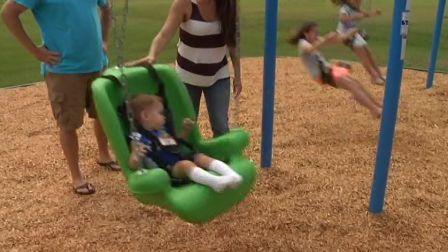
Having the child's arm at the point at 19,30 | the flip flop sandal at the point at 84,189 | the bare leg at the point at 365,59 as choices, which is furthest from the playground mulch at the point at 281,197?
the child's arm at the point at 19,30

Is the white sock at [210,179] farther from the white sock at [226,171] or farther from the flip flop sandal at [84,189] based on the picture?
the flip flop sandal at [84,189]

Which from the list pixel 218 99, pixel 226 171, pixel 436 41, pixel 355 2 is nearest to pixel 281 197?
pixel 218 99

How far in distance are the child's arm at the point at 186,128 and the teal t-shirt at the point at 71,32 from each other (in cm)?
84

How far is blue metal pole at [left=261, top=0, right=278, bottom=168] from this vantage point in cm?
346

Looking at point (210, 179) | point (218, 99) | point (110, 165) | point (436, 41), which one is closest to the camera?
point (210, 179)

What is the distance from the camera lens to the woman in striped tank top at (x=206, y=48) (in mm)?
2867

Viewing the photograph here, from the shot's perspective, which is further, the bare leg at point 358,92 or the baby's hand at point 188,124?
the bare leg at point 358,92

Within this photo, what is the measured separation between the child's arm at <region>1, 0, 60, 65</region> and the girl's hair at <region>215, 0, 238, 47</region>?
99cm

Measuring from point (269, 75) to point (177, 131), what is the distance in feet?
3.01

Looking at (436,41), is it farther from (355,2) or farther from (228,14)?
(228,14)

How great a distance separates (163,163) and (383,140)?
1.26 m

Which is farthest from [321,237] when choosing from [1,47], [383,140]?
[1,47]

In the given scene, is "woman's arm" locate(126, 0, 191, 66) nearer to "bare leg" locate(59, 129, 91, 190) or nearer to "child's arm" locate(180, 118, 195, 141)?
"child's arm" locate(180, 118, 195, 141)

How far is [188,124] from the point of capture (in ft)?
9.11
